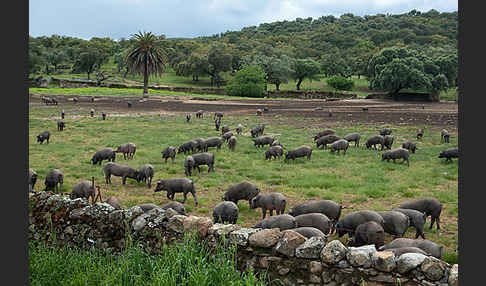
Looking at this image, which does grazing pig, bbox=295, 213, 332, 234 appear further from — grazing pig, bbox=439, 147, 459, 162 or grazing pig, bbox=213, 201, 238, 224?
grazing pig, bbox=439, 147, 459, 162

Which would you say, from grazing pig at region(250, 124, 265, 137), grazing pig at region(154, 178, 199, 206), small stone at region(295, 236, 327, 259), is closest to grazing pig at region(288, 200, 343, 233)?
grazing pig at region(154, 178, 199, 206)

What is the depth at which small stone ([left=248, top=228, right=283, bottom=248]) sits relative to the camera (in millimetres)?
5618

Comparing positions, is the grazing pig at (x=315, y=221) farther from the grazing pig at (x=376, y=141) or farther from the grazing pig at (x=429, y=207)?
the grazing pig at (x=376, y=141)

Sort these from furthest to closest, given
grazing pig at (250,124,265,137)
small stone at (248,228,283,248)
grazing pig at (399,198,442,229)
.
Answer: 1. grazing pig at (250,124,265,137)
2. grazing pig at (399,198,442,229)
3. small stone at (248,228,283,248)

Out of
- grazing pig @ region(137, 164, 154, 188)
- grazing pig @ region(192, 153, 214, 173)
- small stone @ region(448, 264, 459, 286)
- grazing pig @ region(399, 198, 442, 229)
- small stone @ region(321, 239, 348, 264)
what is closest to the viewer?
A: small stone @ region(448, 264, 459, 286)

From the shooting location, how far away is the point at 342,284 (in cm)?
522

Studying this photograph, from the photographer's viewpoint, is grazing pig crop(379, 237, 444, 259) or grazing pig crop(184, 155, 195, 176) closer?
grazing pig crop(379, 237, 444, 259)

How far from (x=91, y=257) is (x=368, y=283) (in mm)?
4300

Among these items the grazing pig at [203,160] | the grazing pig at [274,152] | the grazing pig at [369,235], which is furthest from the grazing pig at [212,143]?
the grazing pig at [369,235]

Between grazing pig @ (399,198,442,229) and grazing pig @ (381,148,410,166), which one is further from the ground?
grazing pig @ (381,148,410,166)

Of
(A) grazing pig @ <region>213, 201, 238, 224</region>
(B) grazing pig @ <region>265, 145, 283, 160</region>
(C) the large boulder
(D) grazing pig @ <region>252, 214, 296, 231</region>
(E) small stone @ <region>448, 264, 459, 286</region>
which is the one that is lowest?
(A) grazing pig @ <region>213, 201, 238, 224</region>

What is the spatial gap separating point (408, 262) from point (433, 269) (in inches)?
11.9
